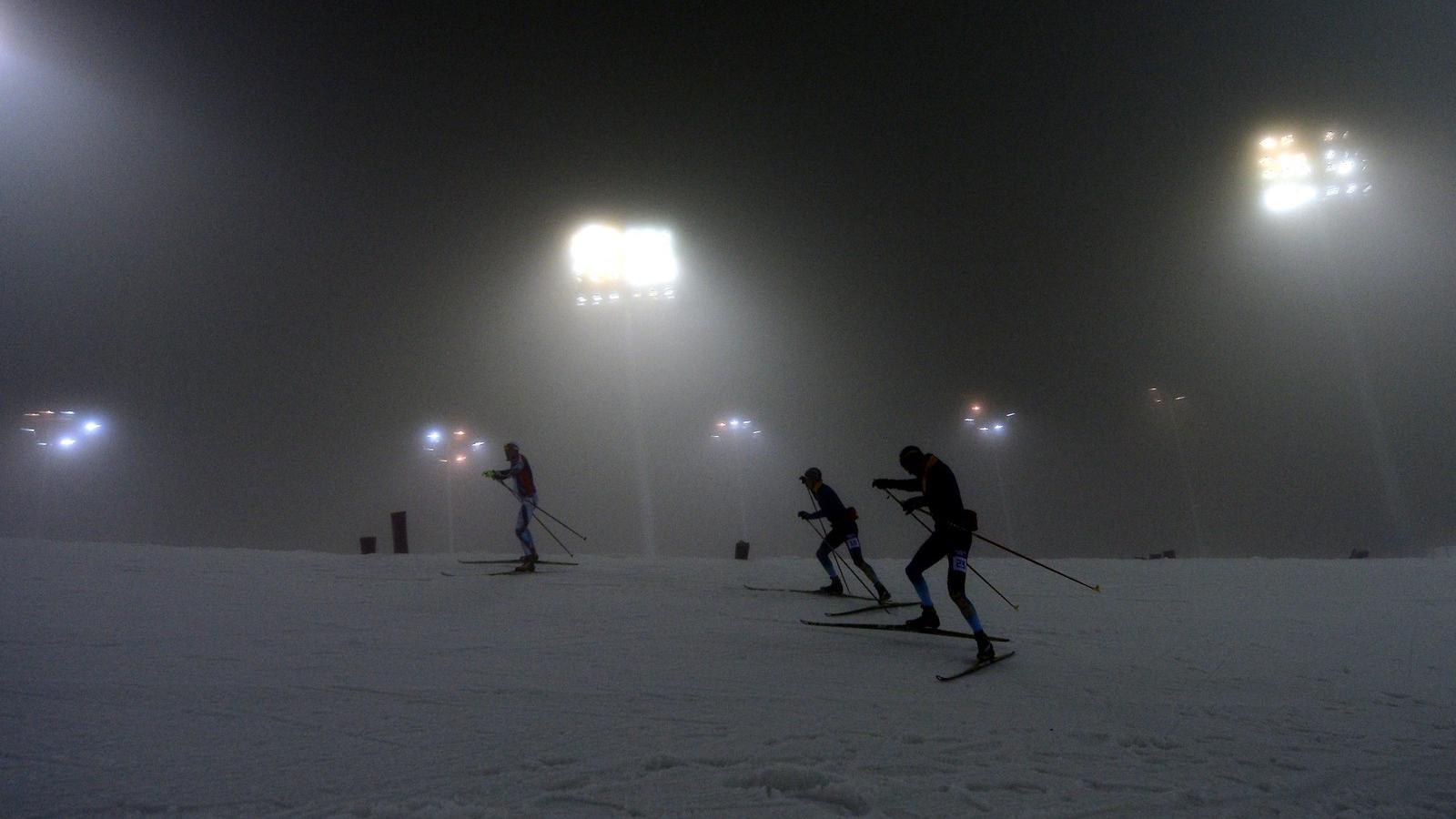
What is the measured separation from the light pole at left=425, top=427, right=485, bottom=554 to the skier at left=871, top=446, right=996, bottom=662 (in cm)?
3947

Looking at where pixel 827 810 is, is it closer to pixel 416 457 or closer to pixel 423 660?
pixel 423 660

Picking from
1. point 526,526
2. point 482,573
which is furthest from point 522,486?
point 482,573

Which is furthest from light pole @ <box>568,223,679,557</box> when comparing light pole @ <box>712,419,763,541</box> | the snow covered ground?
the snow covered ground

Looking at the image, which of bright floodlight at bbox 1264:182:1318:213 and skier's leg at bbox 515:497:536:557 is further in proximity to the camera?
bright floodlight at bbox 1264:182:1318:213

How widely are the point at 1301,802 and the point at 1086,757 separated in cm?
106

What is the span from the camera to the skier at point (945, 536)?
6426 mm

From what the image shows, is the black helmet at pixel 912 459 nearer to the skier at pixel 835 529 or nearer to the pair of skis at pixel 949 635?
the pair of skis at pixel 949 635

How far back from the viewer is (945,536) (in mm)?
6680

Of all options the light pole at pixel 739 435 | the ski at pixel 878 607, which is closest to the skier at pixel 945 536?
the ski at pixel 878 607

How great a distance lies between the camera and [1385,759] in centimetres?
423

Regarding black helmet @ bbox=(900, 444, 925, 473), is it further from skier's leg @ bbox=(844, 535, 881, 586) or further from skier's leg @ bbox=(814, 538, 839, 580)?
skier's leg @ bbox=(814, 538, 839, 580)

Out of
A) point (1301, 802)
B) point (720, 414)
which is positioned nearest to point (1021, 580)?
point (1301, 802)

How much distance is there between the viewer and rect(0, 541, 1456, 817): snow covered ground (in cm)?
350

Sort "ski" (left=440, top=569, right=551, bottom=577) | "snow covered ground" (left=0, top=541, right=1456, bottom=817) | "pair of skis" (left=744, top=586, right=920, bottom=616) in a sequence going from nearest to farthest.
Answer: "snow covered ground" (left=0, top=541, right=1456, bottom=817)
"pair of skis" (left=744, top=586, right=920, bottom=616)
"ski" (left=440, top=569, right=551, bottom=577)
